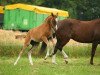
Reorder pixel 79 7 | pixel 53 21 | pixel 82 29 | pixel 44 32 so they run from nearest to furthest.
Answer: pixel 53 21, pixel 44 32, pixel 82 29, pixel 79 7

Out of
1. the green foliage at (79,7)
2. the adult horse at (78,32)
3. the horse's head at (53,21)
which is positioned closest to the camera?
the horse's head at (53,21)

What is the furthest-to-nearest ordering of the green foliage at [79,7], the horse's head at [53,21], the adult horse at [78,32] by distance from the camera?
the green foliage at [79,7] < the adult horse at [78,32] < the horse's head at [53,21]

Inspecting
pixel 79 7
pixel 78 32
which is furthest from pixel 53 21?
pixel 79 7

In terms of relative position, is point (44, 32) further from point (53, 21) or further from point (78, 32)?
point (78, 32)

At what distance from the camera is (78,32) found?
19.0 m

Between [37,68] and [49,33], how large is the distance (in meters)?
2.07

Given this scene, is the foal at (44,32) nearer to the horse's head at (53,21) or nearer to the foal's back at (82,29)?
the horse's head at (53,21)

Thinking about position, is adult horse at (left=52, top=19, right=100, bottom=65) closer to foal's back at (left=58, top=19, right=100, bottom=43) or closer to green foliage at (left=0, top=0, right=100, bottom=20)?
foal's back at (left=58, top=19, right=100, bottom=43)

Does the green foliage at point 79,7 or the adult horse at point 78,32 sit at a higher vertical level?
the adult horse at point 78,32

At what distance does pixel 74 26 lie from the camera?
747 inches

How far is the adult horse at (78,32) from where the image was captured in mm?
18766

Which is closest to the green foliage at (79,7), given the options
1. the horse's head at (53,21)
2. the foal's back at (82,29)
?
the foal's back at (82,29)

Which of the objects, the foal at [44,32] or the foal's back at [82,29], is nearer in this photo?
the foal at [44,32]

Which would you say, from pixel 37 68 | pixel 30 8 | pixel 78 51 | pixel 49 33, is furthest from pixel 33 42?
pixel 30 8
